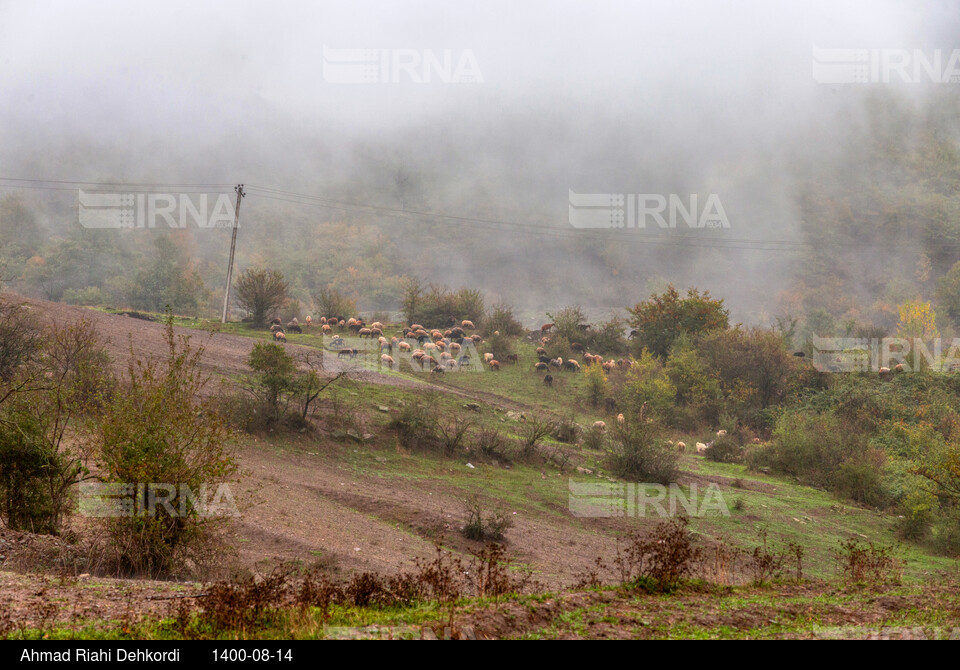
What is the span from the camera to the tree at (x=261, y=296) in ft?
120

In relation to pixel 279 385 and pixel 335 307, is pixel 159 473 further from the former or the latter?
pixel 335 307

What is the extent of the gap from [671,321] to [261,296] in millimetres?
22739

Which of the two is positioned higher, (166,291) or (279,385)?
(166,291)

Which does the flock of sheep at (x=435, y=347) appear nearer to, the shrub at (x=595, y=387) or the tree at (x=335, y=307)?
the tree at (x=335, y=307)

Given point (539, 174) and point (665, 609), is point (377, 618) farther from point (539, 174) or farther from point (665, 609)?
point (539, 174)

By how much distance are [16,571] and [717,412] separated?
96.1 ft

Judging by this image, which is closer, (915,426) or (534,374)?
(915,426)

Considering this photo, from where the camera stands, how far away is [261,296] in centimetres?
3659

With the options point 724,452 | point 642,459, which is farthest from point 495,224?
point 642,459

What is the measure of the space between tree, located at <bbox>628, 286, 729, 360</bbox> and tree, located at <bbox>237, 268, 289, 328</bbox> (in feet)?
65.4

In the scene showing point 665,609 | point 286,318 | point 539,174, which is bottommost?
point 665,609

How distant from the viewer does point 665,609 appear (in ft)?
24.7

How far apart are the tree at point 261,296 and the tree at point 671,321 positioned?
19931mm
